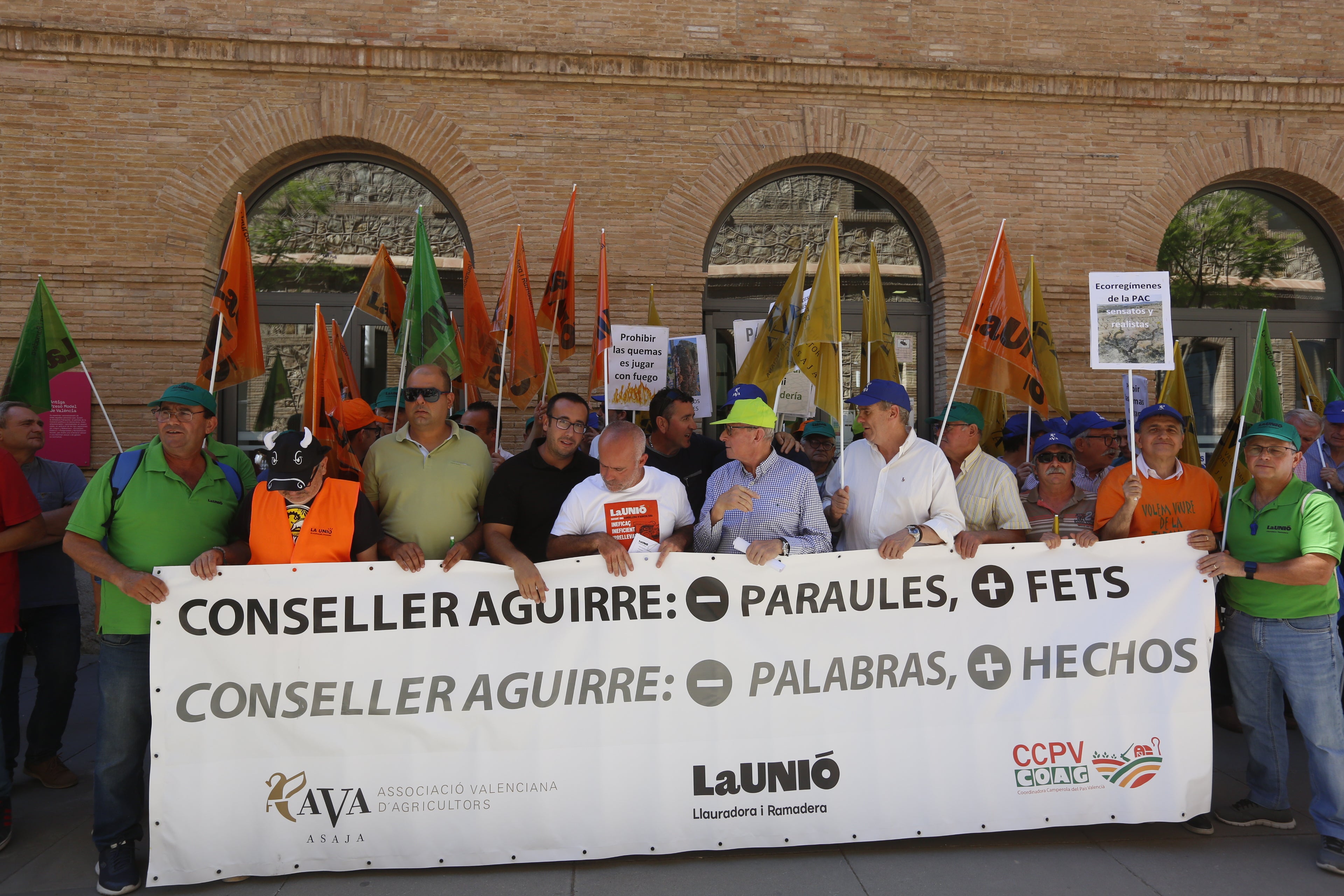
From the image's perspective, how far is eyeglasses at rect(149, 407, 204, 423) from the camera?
152 inches

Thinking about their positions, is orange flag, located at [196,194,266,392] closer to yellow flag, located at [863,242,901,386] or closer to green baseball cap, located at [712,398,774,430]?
green baseball cap, located at [712,398,774,430]

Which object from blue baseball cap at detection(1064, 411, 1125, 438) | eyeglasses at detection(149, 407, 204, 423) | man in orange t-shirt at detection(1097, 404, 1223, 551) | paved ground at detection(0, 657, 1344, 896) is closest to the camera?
paved ground at detection(0, 657, 1344, 896)

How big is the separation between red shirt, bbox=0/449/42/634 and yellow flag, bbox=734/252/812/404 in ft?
13.4

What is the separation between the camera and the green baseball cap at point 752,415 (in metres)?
4.09

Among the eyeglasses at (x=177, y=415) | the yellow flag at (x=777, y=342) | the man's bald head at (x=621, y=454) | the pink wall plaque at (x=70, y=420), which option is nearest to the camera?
the eyeglasses at (x=177, y=415)

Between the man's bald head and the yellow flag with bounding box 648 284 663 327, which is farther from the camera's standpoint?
the yellow flag with bounding box 648 284 663 327

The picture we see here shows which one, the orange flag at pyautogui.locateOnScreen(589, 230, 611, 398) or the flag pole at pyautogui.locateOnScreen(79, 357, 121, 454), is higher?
the orange flag at pyautogui.locateOnScreen(589, 230, 611, 398)

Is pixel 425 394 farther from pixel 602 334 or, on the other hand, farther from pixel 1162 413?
pixel 1162 413

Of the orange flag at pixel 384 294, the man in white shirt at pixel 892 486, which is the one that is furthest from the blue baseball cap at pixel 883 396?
the orange flag at pixel 384 294

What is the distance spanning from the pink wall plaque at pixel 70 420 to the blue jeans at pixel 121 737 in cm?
554

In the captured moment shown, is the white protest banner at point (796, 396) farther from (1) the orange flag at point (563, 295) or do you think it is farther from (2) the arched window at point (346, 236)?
(2) the arched window at point (346, 236)

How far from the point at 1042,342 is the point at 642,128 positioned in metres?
4.51

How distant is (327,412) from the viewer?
4.79 m

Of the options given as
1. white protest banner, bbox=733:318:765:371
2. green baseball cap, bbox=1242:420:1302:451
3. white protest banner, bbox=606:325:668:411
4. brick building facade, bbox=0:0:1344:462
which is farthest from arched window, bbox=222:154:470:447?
green baseball cap, bbox=1242:420:1302:451
